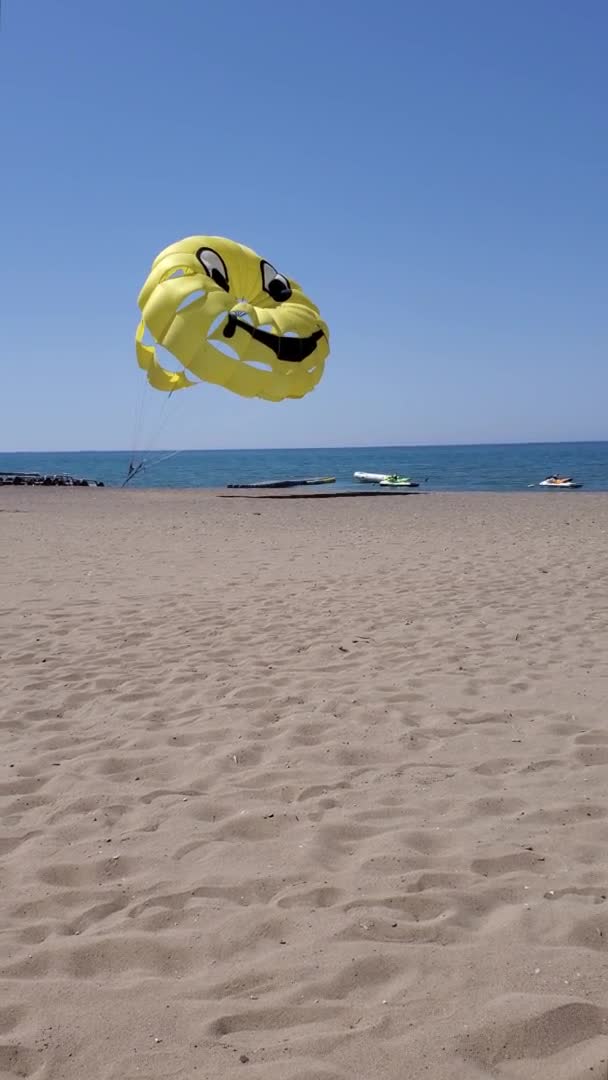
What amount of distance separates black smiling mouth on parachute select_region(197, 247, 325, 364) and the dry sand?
9.29m

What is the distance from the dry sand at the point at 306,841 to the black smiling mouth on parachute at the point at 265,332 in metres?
9.29

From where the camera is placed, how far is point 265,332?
1650 cm

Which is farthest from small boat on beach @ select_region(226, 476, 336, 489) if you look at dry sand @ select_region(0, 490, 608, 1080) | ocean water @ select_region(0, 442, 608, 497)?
dry sand @ select_region(0, 490, 608, 1080)

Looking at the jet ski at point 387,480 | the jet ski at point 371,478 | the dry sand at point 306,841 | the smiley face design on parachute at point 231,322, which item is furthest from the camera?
the jet ski at point 371,478

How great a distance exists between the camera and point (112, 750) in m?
4.50

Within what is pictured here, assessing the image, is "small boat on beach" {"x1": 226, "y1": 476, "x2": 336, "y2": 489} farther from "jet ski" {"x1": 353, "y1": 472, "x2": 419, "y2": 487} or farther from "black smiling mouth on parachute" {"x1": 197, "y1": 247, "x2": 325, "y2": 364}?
"black smiling mouth on parachute" {"x1": 197, "y1": 247, "x2": 325, "y2": 364}

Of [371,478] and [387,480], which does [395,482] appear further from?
[371,478]

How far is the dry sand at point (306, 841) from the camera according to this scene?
2.32 meters

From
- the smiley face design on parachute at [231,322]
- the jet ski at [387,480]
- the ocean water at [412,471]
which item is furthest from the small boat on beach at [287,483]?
the smiley face design on parachute at [231,322]

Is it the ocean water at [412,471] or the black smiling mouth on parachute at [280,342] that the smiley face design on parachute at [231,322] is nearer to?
the black smiling mouth on parachute at [280,342]

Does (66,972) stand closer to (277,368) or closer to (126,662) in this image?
(126,662)

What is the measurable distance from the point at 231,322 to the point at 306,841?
13.6 meters

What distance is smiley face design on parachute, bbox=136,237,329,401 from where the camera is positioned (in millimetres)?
15727

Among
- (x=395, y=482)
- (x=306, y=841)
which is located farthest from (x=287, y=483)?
(x=306, y=841)
